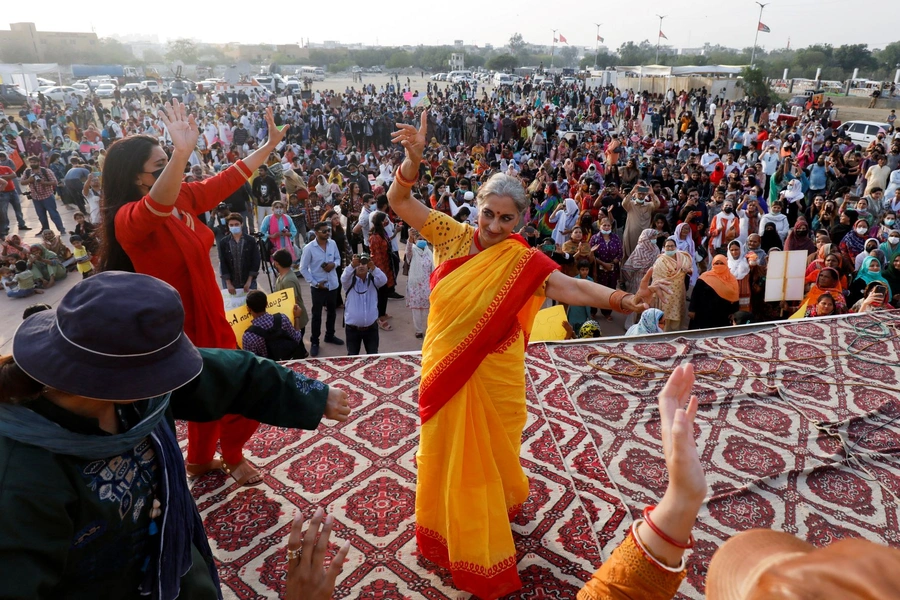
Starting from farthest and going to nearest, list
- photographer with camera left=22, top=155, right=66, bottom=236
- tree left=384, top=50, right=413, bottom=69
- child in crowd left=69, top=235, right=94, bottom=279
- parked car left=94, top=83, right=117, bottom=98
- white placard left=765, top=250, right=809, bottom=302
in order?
tree left=384, top=50, right=413, bottom=69
parked car left=94, top=83, right=117, bottom=98
photographer with camera left=22, top=155, right=66, bottom=236
child in crowd left=69, top=235, right=94, bottom=279
white placard left=765, top=250, right=809, bottom=302

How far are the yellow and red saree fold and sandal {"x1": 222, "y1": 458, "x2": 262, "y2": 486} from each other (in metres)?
1.13

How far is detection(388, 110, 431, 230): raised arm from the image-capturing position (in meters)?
2.80

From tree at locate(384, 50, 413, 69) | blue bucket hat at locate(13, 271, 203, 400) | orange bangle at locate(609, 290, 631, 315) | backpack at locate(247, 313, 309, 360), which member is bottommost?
backpack at locate(247, 313, 309, 360)

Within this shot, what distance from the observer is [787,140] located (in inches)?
553

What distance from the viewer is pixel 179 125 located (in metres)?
2.68

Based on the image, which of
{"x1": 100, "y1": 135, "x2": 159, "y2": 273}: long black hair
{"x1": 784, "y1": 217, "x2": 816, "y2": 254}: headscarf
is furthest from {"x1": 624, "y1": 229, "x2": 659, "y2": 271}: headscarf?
{"x1": 100, "y1": 135, "x2": 159, "y2": 273}: long black hair

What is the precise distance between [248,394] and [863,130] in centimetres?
1963

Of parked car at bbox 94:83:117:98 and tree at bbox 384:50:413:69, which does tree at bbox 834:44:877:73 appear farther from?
parked car at bbox 94:83:117:98

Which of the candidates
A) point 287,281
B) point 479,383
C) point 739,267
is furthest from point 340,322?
point 479,383

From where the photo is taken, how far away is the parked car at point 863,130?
15967 millimetres

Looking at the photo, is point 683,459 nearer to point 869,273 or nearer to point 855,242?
point 869,273

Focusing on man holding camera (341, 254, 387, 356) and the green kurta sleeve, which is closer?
the green kurta sleeve

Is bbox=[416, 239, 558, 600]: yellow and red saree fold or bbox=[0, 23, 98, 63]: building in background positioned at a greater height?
bbox=[0, 23, 98, 63]: building in background

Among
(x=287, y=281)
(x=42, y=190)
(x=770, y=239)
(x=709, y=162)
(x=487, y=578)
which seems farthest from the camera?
(x=709, y=162)
